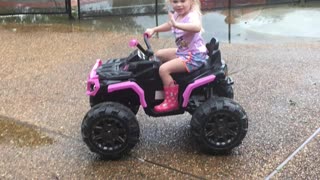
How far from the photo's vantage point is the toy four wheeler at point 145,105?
3271mm

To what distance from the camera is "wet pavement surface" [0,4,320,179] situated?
3.26 meters

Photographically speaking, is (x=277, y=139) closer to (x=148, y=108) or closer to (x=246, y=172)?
(x=246, y=172)

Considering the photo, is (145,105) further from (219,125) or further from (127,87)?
(219,125)

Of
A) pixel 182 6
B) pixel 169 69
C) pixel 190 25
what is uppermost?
pixel 182 6

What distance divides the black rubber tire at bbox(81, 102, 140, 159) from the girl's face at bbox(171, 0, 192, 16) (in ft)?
2.67

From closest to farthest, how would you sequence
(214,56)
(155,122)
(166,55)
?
(214,56) < (166,55) < (155,122)

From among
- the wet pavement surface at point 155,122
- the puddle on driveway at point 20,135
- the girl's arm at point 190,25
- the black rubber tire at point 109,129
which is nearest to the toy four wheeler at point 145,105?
the black rubber tire at point 109,129

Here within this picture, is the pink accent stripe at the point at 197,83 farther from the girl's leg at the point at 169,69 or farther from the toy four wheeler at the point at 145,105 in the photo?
the girl's leg at the point at 169,69

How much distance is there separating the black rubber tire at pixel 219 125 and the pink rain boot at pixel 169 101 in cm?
21

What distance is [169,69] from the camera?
3395 mm

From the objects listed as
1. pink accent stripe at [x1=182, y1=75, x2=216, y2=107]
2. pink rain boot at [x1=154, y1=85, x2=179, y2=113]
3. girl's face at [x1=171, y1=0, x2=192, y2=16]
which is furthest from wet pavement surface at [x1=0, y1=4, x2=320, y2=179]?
girl's face at [x1=171, y1=0, x2=192, y2=16]

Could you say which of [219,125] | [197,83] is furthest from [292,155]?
[197,83]

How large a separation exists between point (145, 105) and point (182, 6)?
768 mm

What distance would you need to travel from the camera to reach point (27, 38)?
689 cm
